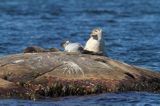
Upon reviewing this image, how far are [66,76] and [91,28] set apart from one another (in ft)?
50.9

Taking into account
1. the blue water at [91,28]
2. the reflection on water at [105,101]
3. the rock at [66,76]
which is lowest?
the reflection on water at [105,101]

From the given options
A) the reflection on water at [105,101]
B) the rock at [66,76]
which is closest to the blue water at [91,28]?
the reflection on water at [105,101]

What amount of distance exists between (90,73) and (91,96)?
781 mm

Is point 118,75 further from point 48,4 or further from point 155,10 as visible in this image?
point 48,4

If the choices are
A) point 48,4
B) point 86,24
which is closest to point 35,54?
point 86,24

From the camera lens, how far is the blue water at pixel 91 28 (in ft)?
41.7

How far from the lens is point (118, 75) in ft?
44.1

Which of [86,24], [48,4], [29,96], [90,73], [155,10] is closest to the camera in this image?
[29,96]

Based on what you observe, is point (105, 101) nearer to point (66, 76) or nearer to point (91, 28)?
point (66, 76)

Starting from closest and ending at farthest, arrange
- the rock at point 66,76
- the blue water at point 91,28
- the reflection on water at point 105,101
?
the reflection on water at point 105,101 → the rock at point 66,76 → the blue water at point 91,28

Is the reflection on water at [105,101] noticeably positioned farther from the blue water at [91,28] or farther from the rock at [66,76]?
the rock at [66,76]

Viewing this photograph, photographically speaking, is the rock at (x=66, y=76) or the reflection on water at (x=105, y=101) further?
the rock at (x=66, y=76)

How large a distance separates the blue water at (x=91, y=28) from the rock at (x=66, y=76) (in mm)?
287

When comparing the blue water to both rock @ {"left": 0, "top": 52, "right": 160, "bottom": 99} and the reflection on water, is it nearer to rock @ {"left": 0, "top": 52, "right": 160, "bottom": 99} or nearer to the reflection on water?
the reflection on water
